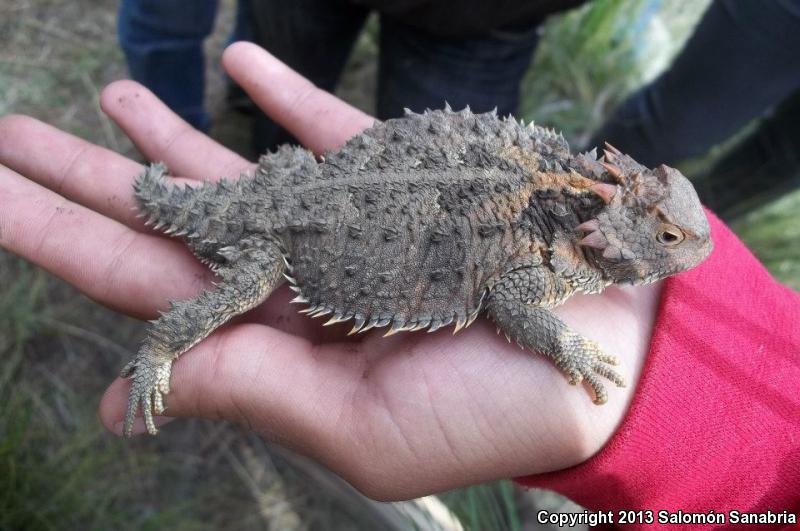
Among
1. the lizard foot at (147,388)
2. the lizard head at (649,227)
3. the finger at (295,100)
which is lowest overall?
the lizard foot at (147,388)

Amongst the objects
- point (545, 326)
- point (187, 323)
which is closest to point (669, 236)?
point (545, 326)

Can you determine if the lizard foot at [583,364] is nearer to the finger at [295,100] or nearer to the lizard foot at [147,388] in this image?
the lizard foot at [147,388]

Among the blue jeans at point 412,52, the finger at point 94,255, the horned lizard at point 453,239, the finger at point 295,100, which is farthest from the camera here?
the blue jeans at point 412,52

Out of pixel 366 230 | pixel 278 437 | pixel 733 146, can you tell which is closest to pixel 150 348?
pixel 278 437

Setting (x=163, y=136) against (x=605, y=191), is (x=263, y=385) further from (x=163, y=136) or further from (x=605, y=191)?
(x=163, y=136)

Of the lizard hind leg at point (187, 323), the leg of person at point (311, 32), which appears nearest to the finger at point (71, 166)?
the lizard hind leg at point (187, 323)

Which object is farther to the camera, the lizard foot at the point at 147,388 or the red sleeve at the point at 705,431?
the lizard foot at the point at 147,388

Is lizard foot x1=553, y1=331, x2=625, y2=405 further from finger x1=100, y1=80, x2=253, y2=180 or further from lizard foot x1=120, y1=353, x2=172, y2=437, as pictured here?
finger x1=100, y1=80, x2=253, y2=180

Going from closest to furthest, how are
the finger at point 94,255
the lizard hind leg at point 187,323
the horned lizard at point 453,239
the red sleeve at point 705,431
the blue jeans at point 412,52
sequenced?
1. the red sleeve at point 705,431
2. the horned lizard at point 453,239
3. the lizard hind leg at point 187,323
4. the finger at point 94,255
5. the blue jeans at point 412,52

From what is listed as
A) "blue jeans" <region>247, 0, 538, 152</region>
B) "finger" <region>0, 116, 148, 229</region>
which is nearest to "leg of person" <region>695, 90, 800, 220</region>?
"blue jeans" <region>247, 0, 538, 152</region>
